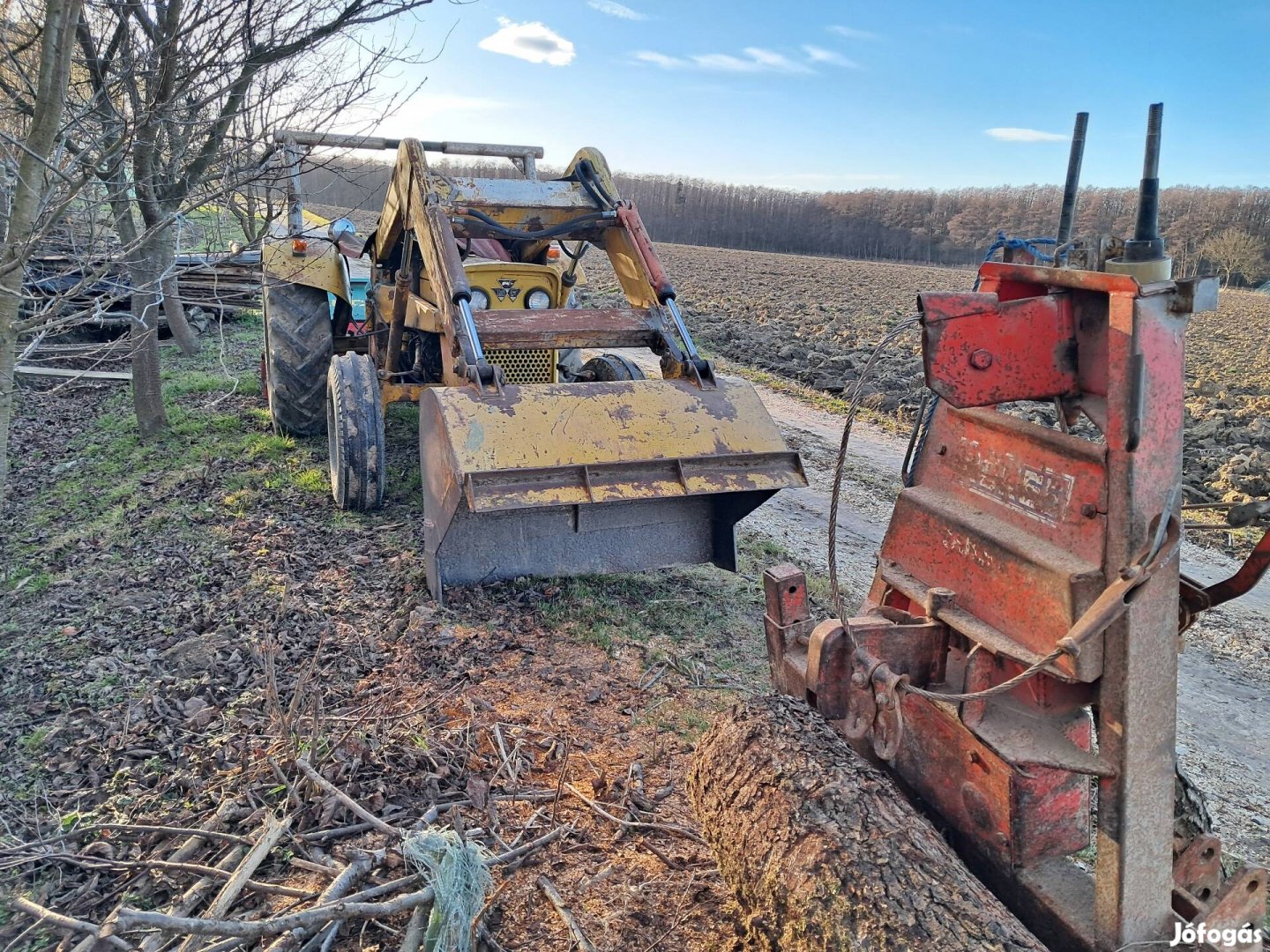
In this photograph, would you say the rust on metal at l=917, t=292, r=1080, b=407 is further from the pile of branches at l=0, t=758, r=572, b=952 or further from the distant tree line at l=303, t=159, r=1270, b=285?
the distant tree line at l=303, t=159, r=1270, b=285

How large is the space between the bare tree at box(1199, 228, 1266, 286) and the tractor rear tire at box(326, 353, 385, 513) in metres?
51.2

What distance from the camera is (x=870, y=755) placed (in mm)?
2520

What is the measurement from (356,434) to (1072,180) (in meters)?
4.35

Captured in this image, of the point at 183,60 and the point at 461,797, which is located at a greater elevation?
the point at 183,60

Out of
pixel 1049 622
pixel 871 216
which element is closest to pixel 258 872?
pixel 1049 622

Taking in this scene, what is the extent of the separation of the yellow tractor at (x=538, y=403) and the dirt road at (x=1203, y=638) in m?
1.55

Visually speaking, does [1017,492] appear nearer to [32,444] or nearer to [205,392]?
[32,444]

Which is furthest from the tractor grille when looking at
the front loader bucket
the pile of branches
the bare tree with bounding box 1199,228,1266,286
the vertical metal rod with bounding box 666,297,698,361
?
the bare tree with bounding box 1199,228,1266,286

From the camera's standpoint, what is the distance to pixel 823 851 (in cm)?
210

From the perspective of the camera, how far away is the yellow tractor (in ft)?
14.1

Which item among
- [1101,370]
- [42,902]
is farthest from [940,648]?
[42,902]

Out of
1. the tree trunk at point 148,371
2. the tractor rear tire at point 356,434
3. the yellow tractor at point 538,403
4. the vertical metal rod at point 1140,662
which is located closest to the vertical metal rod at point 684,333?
the yellow tractor at point 538,403

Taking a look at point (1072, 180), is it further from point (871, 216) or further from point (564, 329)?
point (871, 216)

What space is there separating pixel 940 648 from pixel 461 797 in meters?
1.68
